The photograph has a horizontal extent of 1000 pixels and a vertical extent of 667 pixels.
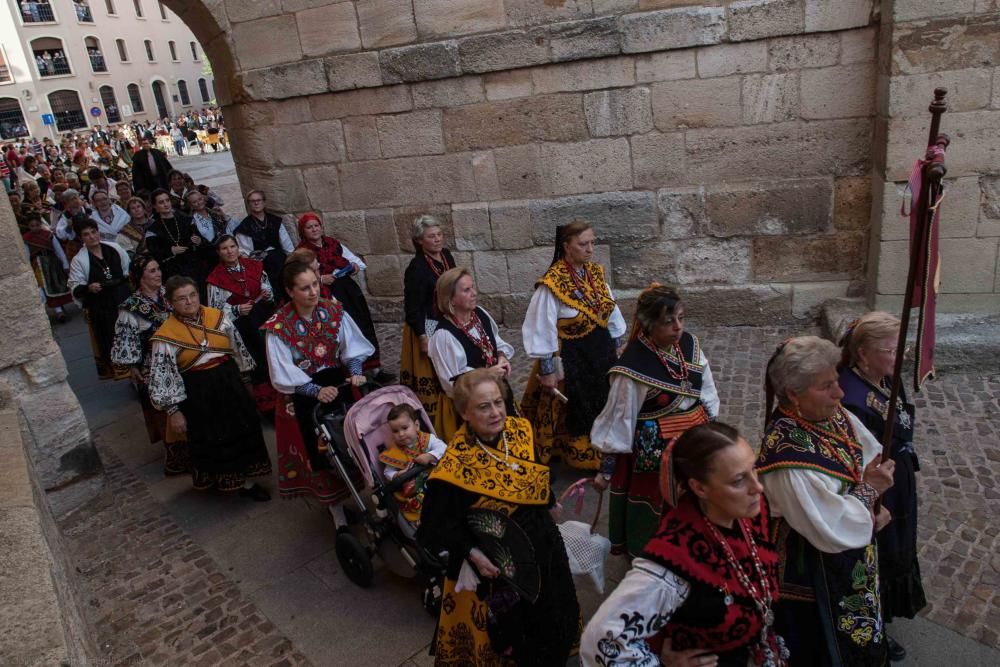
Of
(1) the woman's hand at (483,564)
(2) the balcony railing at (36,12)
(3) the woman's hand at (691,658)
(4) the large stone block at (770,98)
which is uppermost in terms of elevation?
(2) the balcony railing at (36,12)

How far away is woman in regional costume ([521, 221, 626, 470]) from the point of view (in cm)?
471

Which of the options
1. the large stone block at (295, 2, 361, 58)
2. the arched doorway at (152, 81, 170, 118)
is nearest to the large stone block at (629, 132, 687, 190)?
the large stone block at (295, 2, 361, 58)

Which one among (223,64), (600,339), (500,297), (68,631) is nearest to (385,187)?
(500,297)

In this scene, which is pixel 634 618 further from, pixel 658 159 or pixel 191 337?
pixel 658 159

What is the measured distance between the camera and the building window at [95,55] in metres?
44.9

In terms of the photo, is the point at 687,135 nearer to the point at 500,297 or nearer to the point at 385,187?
the point at 500,297

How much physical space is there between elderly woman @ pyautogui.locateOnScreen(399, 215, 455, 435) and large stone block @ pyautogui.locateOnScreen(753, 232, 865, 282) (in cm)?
311

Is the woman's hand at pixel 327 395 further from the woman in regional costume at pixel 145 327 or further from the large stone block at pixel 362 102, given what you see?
the large stone block at pixel 362 102

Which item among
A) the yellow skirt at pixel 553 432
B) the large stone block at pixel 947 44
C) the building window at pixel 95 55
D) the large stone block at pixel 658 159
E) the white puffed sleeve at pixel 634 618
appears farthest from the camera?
the building window at pixel 95 55

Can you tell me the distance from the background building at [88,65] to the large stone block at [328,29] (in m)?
42.1

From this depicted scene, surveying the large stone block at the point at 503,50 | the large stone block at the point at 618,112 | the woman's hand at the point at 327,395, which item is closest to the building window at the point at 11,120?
the large stone block at the point at 503,50

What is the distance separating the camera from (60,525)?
5.12m

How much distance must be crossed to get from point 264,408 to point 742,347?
14.1ft

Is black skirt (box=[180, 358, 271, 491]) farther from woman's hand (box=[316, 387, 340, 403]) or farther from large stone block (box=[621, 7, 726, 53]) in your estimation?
large stone block (box=[621, 7, 726, 53])
